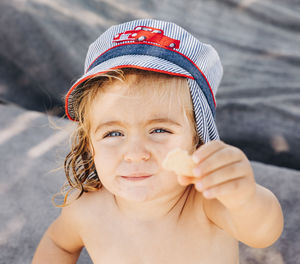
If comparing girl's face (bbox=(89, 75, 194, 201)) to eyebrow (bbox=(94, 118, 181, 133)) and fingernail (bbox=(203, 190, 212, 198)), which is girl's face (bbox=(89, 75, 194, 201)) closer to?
eyebrow (bbox=(94, 118, 181, 133))

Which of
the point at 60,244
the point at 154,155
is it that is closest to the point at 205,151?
the point at 154,155

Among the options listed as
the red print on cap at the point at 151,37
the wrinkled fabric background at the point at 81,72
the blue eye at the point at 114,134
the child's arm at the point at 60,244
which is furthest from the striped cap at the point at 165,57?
the wrinkled fabric background at the point at 81,72

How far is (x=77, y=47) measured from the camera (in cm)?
199

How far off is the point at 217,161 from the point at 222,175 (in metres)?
0.03

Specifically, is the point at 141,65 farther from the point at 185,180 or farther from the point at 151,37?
the point at 185,180

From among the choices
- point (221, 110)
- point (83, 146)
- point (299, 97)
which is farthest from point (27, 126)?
point (299, 97)

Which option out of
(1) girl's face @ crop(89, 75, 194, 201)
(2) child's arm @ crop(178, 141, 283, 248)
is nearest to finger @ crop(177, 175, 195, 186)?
(2) child's arm @ crop(178, 141, 283, 248)

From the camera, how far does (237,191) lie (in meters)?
0.71

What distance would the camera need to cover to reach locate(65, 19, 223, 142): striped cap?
90cm

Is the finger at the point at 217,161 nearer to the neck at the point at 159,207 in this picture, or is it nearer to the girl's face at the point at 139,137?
the girl's face at the point at 139,137

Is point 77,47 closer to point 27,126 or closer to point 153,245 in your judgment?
point 27,126

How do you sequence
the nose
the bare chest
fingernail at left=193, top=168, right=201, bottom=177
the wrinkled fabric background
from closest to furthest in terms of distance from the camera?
fingernail at left=193, top=168, right=201, bottom=177 < the nose < the bare chest < the wrinkled fabric background

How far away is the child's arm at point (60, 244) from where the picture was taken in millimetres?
1139

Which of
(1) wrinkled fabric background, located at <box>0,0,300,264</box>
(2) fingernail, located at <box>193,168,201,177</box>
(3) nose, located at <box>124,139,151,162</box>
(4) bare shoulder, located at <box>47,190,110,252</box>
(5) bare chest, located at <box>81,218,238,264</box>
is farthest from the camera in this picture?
(1) wrinkled fabric background, located at <box>0,0,300,264</box>
